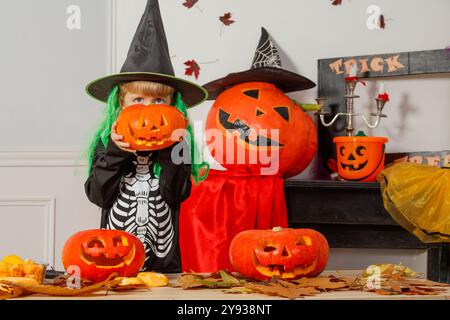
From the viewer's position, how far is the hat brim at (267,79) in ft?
7.30

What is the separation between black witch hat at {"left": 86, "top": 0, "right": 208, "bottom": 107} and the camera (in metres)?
1.51

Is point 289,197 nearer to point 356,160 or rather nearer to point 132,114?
point 356,160

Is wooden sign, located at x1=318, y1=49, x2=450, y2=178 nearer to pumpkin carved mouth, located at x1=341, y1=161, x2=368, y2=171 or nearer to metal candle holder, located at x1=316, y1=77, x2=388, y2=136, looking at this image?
metal candle holder, located at x1=316, y1=77, x2=388, y2=136

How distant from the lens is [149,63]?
152 cm

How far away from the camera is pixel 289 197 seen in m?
2.31

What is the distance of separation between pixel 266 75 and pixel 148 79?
2.66ft

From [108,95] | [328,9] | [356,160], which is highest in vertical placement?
[328,9]

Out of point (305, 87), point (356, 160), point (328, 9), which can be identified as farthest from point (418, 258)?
point (328, 9)

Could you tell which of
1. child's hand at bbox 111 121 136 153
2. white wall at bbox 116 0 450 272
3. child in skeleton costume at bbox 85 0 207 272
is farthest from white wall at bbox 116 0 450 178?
child's hand at bbox 111 121 136 153

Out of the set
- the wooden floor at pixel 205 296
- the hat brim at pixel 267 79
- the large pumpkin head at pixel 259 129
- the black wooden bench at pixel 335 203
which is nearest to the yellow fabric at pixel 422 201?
the black wooden bench at pixel 335 203

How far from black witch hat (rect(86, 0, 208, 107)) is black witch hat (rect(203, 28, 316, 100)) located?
62 centimetres

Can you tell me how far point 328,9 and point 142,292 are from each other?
6.24 feet

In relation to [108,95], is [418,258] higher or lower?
lower
